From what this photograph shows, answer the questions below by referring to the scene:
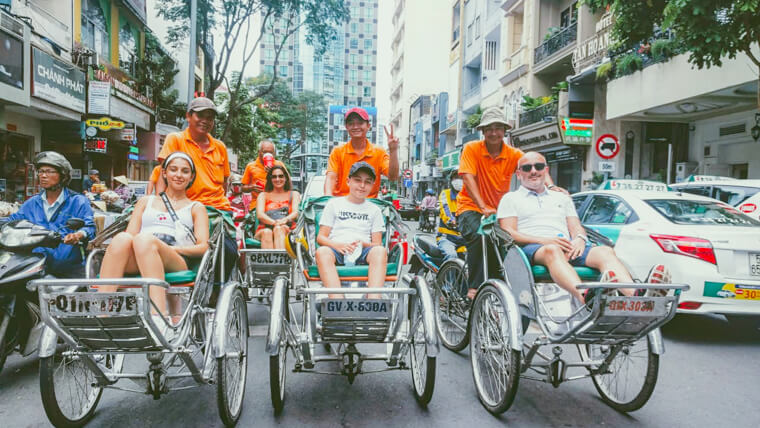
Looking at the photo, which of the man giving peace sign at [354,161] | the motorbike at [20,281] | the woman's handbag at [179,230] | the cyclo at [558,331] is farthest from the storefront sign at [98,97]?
the cyclo at [558,331]

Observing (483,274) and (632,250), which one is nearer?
(483,274)

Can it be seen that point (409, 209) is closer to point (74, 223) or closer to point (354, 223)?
point (354, 223)

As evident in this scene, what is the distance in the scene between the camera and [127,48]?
21000 millimetres

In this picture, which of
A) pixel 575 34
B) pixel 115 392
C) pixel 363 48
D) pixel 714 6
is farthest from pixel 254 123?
pixel 363 48

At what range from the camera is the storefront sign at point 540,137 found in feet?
66.2

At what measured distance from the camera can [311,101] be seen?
181ft

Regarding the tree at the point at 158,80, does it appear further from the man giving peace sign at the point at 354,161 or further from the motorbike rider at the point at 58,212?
the man giving peace sign at the point at 354,161

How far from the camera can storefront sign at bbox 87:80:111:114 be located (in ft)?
51.9

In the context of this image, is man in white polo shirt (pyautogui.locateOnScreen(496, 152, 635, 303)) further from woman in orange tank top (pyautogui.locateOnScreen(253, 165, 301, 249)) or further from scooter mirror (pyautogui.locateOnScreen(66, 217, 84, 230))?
scooter mirror (pyautogui.locateOnScreen(66, 217, 84, 230))

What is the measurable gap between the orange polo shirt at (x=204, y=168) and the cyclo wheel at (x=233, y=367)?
130 centimetres

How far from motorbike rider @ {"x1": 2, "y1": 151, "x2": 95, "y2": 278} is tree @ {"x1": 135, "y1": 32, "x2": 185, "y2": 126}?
18.3 m

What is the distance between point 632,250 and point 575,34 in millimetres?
16439

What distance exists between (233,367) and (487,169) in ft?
10.2

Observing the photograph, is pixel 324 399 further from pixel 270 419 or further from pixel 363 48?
pixel 363 48
